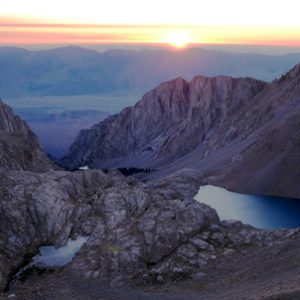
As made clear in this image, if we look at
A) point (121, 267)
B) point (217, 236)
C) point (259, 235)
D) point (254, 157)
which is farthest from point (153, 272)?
point (254, 157)

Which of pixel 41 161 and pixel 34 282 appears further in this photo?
pixel 41 161

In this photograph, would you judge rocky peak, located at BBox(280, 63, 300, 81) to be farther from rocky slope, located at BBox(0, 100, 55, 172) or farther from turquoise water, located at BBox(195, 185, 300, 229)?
rocky slope, located at BBox(0, 100, 55, 172)

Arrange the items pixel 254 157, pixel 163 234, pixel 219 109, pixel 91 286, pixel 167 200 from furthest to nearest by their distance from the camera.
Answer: pixel 219 109
pixel 254 157
pixel 167 200
pixel 163 234
pixel 91 286

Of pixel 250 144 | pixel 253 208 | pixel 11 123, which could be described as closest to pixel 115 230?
pixel 253 208

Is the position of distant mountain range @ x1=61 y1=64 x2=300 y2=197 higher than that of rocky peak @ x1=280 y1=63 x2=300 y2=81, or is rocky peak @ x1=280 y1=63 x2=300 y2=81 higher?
rocky peak @ x1=280 y1=63 x2=300 y2=81

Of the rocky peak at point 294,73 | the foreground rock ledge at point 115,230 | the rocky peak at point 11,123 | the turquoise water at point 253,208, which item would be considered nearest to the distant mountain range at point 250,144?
the rocky peak at point 294,73

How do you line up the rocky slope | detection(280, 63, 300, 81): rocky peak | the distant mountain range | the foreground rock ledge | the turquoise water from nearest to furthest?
the foreground rock ledge, the turquoise water, the rocky slope, the distant mountain range, detection(280, 63, 300, 81): rocky peak

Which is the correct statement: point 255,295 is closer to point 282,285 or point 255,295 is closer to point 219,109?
point 282,285

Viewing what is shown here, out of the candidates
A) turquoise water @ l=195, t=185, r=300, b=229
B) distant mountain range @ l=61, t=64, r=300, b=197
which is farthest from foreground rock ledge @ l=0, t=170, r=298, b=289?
distant mountain range @ l=61, t=64, r=300, b=197

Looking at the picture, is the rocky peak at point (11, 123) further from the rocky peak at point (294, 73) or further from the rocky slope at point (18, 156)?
the rocky peak at point (294, 73)
